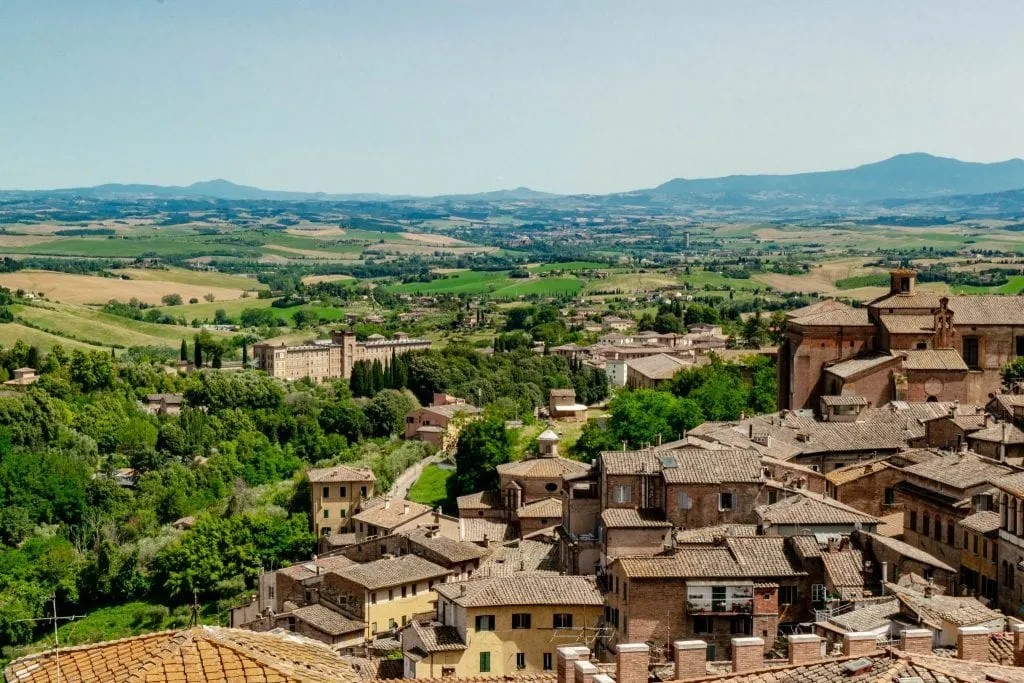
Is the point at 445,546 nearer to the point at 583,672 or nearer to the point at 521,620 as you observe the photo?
the point at 521,620

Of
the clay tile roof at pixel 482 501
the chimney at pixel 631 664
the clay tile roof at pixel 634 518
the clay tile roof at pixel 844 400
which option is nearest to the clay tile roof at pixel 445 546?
the clay tile roof at pixel 482 501

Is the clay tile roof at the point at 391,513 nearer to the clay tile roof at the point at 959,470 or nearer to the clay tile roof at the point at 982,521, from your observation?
the clay tile roof at the point at 959,470

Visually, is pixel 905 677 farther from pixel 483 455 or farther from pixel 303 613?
pixel 483 455

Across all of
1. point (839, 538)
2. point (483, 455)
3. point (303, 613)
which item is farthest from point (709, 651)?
point (483, 455)

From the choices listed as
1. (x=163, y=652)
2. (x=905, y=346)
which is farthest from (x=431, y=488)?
(x=163, y=652)

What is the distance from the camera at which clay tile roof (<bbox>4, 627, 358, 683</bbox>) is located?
35.9ft

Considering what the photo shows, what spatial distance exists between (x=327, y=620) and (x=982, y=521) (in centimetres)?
1811

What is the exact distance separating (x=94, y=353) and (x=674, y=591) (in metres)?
71.3

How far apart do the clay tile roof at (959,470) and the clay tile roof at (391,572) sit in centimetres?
1374

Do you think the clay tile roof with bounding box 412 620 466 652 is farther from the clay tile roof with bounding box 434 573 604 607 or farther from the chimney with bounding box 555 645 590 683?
the chimney with bounding box 555 645 590 683

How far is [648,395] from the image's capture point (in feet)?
202

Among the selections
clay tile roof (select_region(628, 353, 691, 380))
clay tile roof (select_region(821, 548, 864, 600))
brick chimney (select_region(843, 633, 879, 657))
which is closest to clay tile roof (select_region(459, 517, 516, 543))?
clay tile roof (select_region(821, 548, 864, 600))

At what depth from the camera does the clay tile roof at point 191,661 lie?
10938mm

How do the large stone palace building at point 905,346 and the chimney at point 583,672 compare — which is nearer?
the chimney at point 583,672
